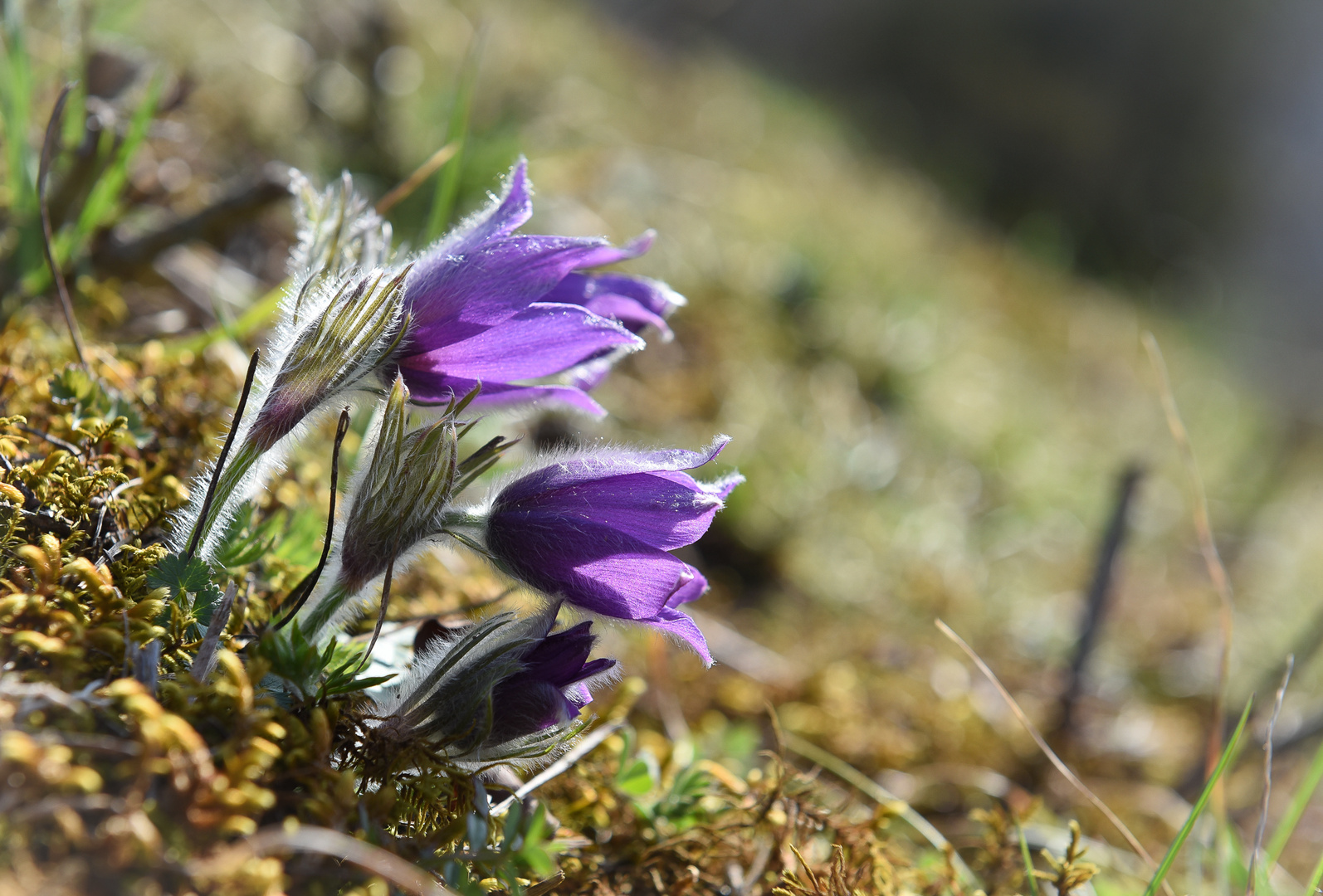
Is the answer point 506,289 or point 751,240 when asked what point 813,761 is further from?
point 751,240

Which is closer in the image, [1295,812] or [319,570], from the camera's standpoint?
[319,570]

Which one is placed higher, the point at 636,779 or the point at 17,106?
the point at 17,106

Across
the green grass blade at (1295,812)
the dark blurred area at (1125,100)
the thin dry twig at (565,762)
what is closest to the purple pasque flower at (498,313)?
the thin dry twig at (565,762)

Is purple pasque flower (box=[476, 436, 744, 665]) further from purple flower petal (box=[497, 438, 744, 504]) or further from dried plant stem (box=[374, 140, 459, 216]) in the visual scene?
dried plant stem (box=[374, 140, 459, 216])

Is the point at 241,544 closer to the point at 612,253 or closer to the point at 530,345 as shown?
the point at 530,345

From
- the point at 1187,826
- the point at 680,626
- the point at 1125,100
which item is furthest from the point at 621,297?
the point at 1125,100

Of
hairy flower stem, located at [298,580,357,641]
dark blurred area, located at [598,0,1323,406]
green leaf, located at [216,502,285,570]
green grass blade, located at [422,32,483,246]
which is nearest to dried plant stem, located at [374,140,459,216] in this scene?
green grass blade, located at [422,32,483,246]
